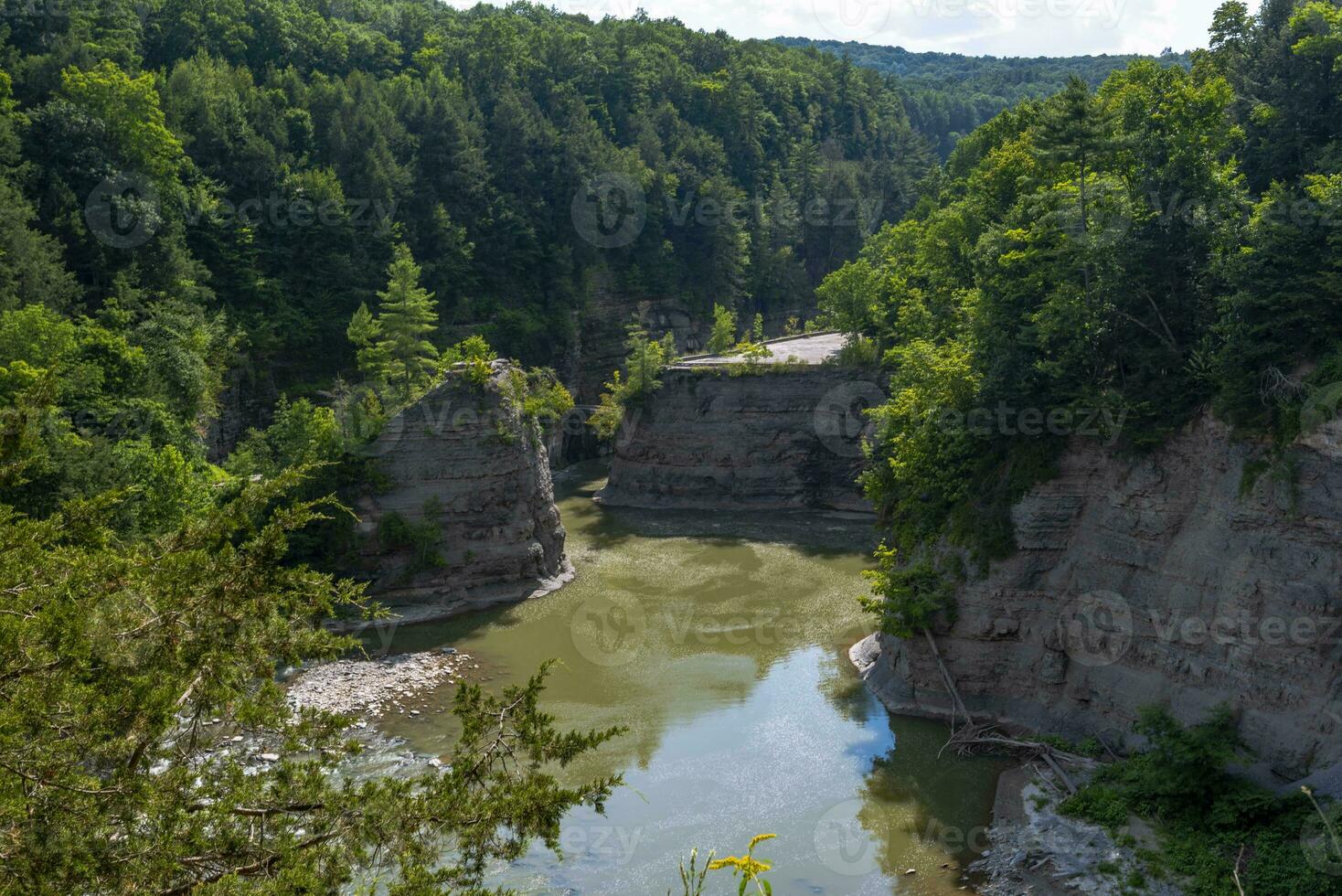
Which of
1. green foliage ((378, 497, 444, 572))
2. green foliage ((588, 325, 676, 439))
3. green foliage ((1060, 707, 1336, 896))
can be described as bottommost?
green foliage ((1060, 707, 1336, 896))

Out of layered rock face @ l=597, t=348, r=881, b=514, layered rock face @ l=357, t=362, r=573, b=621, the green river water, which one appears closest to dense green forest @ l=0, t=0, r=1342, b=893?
layered rock face @ l=357, t=362, r=573, b=621

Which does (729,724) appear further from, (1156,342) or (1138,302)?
(1138,302)

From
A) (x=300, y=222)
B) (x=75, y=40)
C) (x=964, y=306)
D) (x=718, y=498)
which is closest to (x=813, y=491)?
(x=718, y=498)

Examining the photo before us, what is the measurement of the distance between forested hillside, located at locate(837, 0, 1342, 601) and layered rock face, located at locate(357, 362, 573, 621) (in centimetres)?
1286

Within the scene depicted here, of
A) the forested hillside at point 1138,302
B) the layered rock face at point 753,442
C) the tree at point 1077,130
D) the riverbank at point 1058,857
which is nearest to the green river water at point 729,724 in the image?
the riverbank at point 1058,857

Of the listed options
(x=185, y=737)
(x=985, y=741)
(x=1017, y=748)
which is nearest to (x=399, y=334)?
(x=985, y=741)

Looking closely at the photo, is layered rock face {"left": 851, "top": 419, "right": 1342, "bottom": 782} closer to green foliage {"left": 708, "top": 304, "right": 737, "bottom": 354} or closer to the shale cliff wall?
the shale cliff wall

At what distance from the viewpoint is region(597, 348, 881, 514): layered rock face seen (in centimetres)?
5266

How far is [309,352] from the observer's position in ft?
184

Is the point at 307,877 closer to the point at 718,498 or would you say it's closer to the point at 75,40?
the point at 718,498

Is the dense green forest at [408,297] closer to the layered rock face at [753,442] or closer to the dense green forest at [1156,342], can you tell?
the dense green forest at [1156,342]

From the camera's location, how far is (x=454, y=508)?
39031mm

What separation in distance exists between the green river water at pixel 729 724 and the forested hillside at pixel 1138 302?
14.5ft

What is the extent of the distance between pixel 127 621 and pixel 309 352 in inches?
1851
